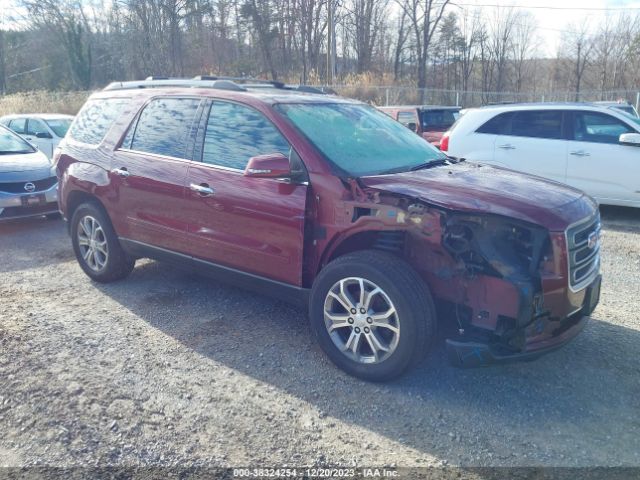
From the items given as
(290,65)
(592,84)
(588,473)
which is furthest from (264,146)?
(592,84)

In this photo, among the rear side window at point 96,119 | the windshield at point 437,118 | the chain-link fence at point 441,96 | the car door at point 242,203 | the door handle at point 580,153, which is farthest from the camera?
the chain-link fence at point 441,96

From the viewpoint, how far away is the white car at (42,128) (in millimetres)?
11859

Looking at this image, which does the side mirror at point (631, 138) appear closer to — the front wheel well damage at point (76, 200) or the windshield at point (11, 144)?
the front wheel well damage at point (76, 200)

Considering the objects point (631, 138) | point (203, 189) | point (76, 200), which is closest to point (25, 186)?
point (76, 200)

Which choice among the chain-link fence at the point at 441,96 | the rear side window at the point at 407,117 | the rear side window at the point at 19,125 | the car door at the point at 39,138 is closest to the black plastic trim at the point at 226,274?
the car door at the point at 39,138

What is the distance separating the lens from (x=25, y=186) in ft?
25.3

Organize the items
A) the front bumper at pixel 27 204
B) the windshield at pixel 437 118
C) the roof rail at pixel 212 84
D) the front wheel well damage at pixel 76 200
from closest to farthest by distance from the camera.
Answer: the roof rail at pixel 212 84, the front wheel well damage at pixel 76 200, the front bumper at pixel 27 204, the windshield at pixel 437 118

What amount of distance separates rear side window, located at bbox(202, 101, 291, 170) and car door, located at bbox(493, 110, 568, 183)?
563cm

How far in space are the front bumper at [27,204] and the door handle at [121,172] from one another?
3289mm

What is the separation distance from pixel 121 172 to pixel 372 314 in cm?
272

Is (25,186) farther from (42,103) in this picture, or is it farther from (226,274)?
(42,103)

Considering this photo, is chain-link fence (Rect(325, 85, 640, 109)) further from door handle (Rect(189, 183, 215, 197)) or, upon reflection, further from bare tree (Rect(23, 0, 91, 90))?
door handle (Rect(189, 183, 215, 197))

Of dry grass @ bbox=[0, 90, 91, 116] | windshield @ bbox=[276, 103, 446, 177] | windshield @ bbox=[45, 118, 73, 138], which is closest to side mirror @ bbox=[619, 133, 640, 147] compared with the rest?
windshield @ bbox=[276, 103, 446, 177]

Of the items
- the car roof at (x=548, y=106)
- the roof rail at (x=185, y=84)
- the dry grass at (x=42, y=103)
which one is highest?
the dry grass at (x=42, y=103)
